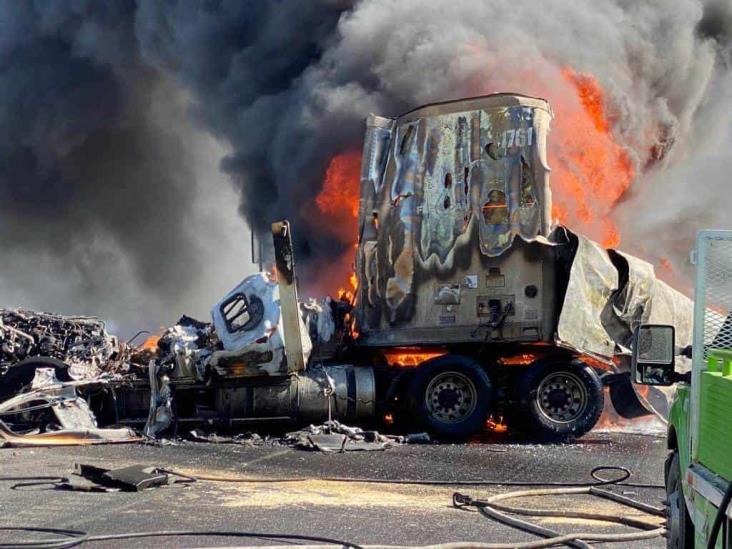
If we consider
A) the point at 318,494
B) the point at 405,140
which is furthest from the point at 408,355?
the point at 318,494

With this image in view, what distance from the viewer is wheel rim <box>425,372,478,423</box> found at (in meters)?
10.9

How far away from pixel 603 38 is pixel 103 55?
1282 cm

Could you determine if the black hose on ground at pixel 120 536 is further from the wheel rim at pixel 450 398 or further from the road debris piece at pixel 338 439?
the wheel rim at pixel 450 398

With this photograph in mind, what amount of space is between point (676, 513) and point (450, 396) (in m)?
6.54

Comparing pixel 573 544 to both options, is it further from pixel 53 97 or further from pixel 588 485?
pixel 53 97

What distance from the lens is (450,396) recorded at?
10930 millimetres

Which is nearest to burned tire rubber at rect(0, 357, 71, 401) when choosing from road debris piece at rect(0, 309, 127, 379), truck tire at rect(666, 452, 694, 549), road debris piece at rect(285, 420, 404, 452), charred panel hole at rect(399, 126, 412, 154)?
road debris piece at rect(0, 309, 127, 379)

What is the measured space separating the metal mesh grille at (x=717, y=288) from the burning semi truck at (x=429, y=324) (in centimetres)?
700

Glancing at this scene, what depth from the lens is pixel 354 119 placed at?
1703 centimetres

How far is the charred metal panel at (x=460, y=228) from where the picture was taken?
11.1 m

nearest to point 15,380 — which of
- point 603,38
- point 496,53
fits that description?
point 496,53

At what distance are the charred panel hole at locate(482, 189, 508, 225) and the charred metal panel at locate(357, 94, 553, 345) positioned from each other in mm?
12

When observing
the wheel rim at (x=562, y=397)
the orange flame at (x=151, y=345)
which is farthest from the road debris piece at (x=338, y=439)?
the orange flame at (x=151, y=345)

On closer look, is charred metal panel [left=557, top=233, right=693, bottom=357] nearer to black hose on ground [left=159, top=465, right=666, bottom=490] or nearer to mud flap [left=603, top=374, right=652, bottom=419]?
mud flap [left=603, top=374, right=652, bottom=419]
